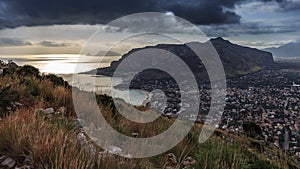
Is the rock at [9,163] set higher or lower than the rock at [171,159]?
higher

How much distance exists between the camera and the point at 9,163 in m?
3.73

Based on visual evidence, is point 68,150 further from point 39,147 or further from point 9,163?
point 9,163

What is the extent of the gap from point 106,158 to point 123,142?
6.56 ft

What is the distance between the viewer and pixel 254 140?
8.88 metres

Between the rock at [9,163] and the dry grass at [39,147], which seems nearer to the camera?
the dry grass at [39,147]

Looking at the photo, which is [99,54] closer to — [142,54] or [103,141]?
[142,54]

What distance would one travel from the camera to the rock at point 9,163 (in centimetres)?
370

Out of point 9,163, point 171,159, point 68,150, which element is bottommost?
point 171,159

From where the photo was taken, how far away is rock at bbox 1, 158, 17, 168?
3.70 m

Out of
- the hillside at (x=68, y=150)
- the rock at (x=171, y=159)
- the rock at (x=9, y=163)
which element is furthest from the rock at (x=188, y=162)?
the rock at (x=9, y=163)

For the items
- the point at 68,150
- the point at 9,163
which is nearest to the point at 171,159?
the point at 68,150

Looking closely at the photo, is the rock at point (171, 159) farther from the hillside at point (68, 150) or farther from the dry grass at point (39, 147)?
the dry grass at point (39, 147)

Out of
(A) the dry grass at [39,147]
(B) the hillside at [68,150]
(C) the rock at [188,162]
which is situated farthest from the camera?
(C) the rock at [188,162]

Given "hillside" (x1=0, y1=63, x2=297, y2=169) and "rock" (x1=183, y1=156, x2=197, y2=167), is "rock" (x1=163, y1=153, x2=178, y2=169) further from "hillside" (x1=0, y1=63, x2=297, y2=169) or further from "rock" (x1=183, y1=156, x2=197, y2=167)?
"rock" (x1=183, y1=156, x2=197, y2=167)
